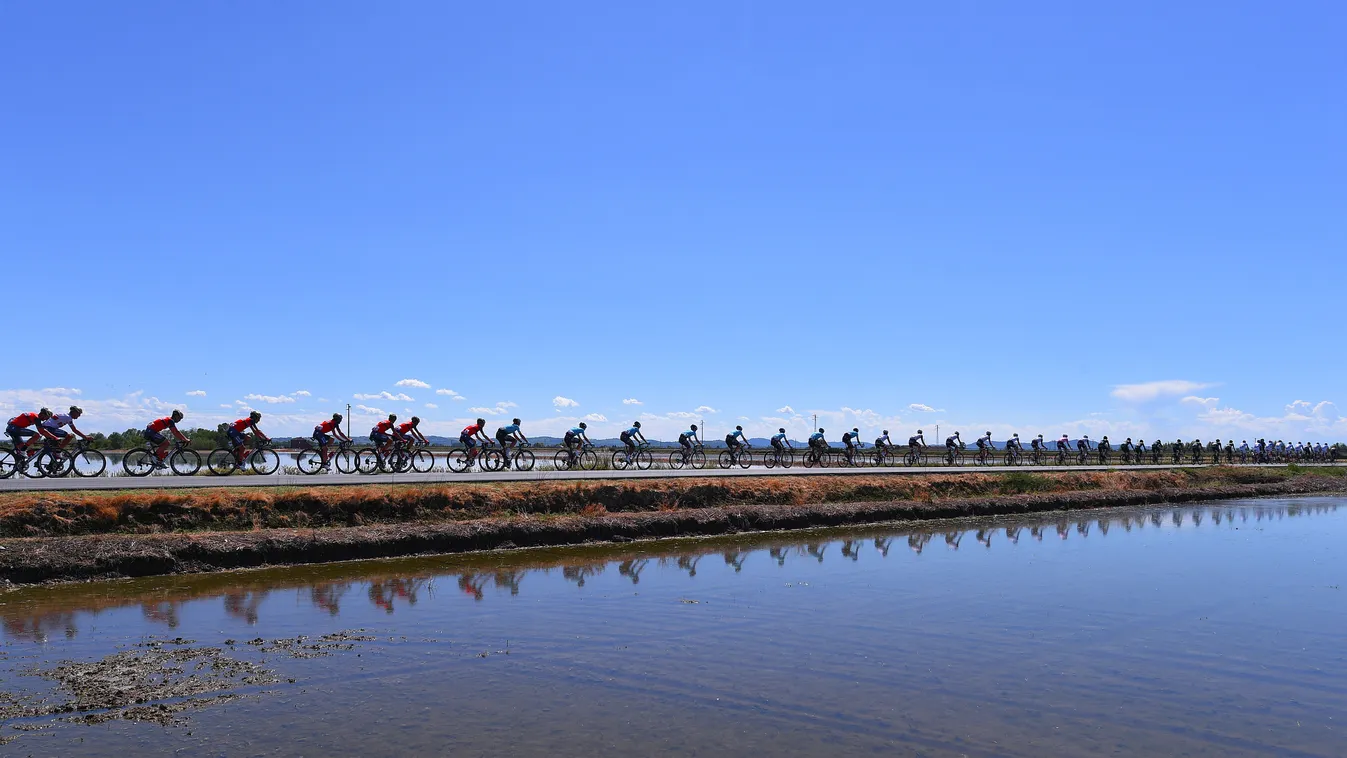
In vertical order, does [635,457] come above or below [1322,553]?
above

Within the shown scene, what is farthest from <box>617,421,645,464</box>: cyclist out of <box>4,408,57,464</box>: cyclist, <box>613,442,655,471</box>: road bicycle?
<box>4,408,57,464</box>: cyclist

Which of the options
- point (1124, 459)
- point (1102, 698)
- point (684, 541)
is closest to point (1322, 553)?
point (684, 541)

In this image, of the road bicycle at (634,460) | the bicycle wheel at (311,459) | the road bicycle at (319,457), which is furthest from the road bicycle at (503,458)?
the bicycle wheel at (311,459)

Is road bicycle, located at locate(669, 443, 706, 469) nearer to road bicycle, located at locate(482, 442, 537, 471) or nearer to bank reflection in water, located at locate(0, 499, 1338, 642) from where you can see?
road bicycle, located at locate(482, 442, 537, 471)

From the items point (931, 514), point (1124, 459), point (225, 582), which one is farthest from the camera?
point (1124, 459)

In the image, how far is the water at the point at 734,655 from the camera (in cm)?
905

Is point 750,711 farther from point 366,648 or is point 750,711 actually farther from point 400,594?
point 400,594

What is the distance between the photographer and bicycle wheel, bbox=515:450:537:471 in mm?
34625

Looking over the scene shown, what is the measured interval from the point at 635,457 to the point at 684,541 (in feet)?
46.6

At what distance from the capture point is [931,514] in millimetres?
34562

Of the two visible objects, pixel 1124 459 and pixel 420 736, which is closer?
pixel 420 736

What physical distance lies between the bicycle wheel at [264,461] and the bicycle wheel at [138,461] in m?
2.68

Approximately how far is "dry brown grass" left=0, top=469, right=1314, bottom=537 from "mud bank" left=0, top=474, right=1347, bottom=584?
0.57 metres

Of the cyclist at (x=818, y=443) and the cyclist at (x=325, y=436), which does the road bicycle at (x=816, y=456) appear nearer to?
the cyclist at (x=818, y=443)
